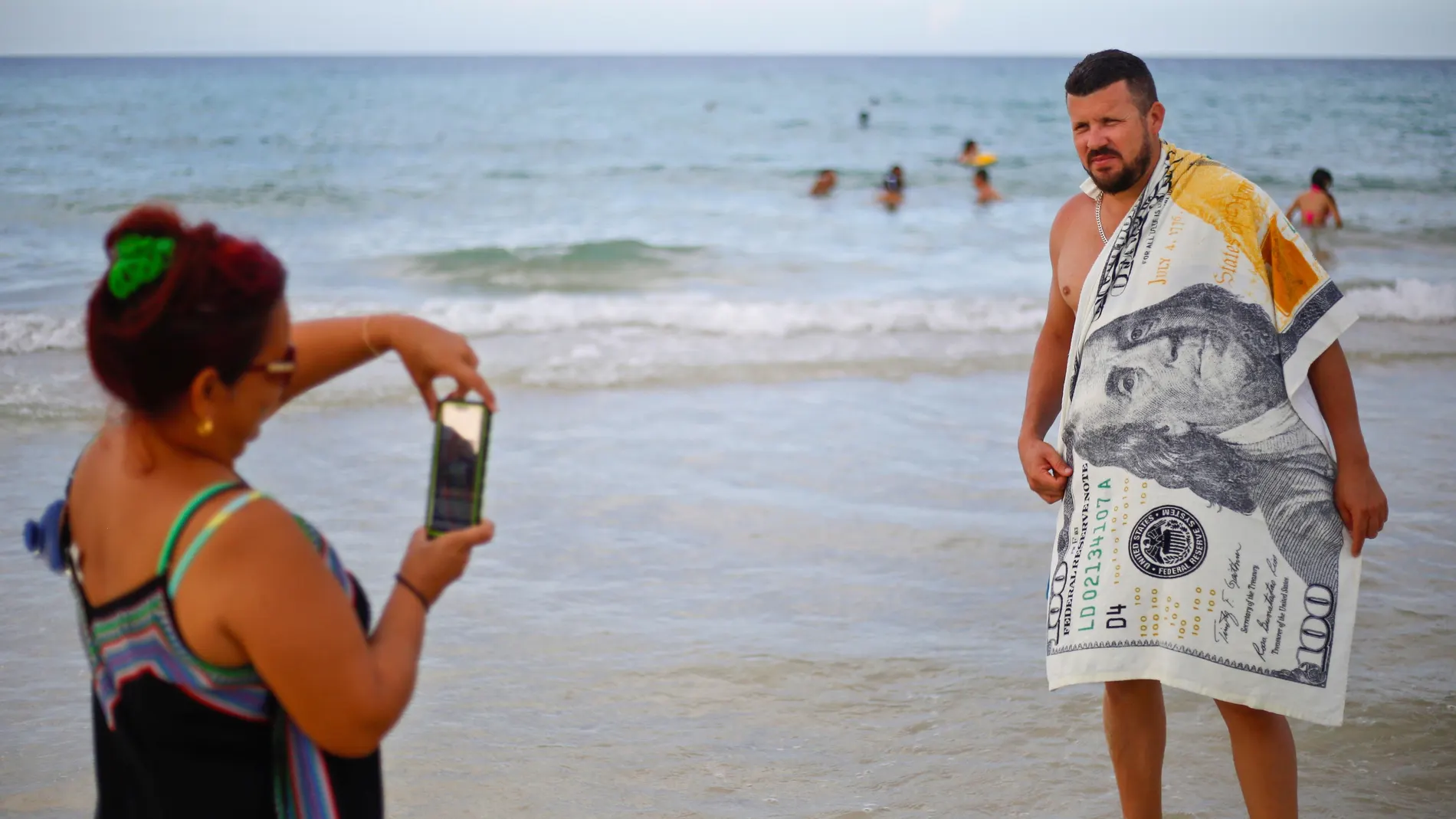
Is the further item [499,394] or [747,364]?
[747,364]

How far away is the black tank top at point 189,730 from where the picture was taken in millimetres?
1404

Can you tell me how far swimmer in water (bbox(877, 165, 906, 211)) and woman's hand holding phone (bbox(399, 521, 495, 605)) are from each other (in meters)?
17.5

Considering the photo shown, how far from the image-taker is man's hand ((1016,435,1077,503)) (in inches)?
107

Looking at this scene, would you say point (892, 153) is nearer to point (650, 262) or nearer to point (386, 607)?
point (650, 262)

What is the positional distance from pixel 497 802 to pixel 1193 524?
1837 mm

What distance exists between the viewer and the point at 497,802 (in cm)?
319

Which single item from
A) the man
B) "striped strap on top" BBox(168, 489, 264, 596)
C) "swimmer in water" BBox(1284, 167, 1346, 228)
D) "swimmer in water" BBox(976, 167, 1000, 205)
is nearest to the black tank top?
"striped strap on top" BBox(168, 489, 264, 596)

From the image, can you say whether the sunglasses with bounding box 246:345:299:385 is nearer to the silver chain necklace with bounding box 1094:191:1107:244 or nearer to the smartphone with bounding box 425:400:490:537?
the smartphone with bounding box 425:400:490:537

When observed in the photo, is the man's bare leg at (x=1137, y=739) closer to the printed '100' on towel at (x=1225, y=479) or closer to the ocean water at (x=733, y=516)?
the printed '100' on towel at (x=1225, y=479)

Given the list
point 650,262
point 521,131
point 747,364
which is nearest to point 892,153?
point 521,131

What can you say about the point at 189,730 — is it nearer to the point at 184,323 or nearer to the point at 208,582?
the point at 208,582

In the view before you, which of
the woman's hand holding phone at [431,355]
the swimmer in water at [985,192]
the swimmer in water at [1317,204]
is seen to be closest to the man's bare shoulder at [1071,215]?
the woman's hand holding phone at [431,355]

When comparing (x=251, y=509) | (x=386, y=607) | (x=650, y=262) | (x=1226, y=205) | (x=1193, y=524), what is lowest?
(x=650, y=262)

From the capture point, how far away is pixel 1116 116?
2.62 meters
